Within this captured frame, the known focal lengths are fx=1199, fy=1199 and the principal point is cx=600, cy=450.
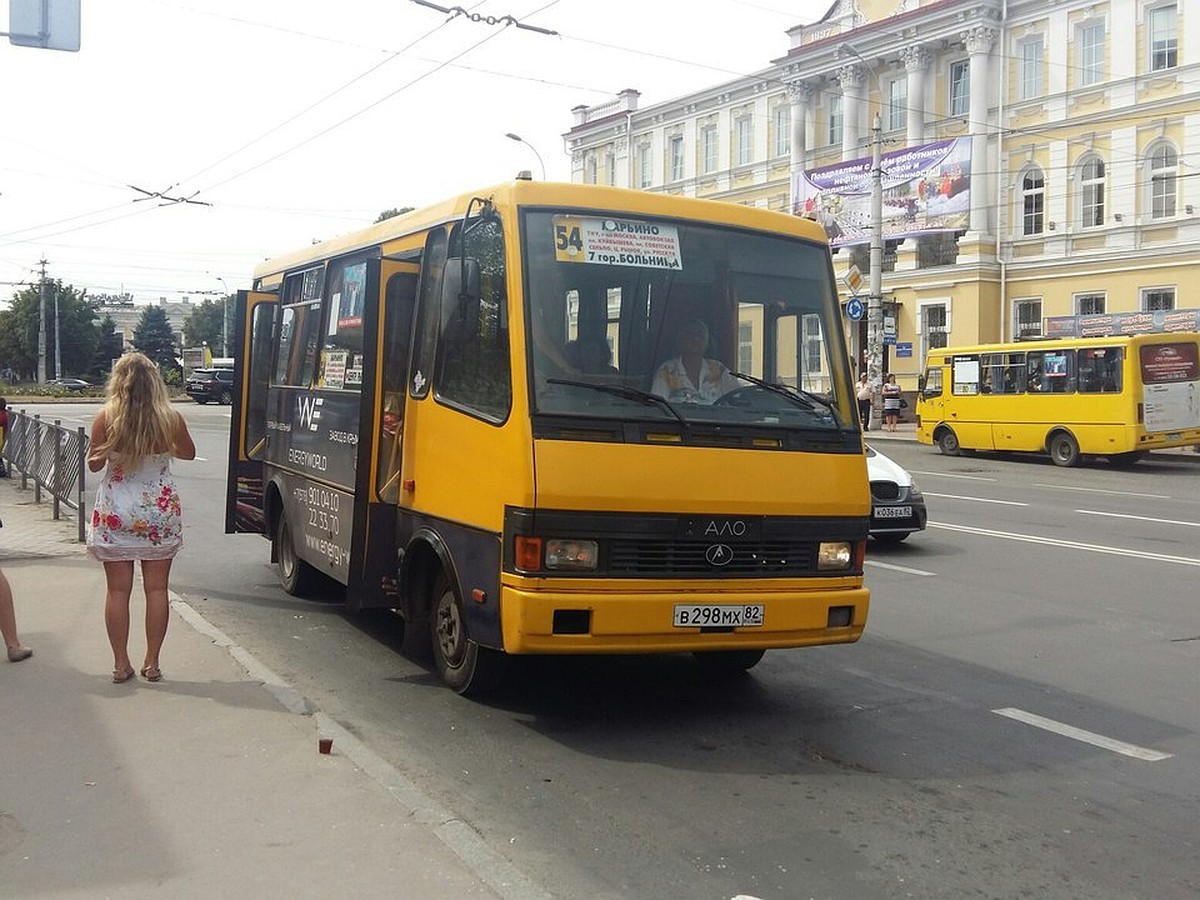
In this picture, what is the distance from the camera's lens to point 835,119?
1868 inches

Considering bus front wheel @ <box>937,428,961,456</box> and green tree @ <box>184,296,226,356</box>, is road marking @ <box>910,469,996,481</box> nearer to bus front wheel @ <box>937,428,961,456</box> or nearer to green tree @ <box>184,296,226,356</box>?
bus front wheel @ <box>937,428,961,456</box>

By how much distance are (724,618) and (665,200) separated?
7.18 ft

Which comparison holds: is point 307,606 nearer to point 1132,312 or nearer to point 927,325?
point 1132,312

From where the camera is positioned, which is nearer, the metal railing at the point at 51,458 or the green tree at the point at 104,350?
the metal railing at the point at 51,458

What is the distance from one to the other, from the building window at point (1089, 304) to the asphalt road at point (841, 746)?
102 feet

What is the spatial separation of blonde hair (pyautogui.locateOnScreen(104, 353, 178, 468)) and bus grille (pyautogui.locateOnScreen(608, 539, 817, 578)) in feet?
8.38

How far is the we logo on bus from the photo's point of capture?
8215 mm

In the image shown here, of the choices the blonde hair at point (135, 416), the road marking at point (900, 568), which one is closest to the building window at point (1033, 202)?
the road marking at point (900, 568)

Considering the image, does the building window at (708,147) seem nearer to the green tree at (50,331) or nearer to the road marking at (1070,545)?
the road marking at (1070,545)

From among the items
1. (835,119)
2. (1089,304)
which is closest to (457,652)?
(1089,304)

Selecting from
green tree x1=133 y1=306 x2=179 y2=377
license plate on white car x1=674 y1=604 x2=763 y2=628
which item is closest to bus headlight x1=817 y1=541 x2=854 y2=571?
license plate on white car x1=674 y1=604 x2=763 y2=628

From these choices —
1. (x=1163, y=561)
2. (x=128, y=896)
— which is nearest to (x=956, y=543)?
(x=1163, y=561)

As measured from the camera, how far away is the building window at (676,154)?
55.2 metres

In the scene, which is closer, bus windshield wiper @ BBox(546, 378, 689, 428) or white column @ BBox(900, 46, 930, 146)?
bus windshield wiper @ BBox(546, 378, 689, 428)
